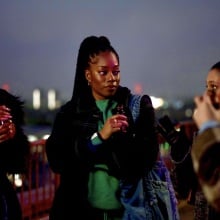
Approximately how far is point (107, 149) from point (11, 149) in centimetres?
93

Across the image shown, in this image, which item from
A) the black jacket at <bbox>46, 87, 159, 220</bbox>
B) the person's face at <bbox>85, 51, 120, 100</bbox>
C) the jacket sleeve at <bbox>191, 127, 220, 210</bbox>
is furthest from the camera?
the person's face at <bbox>85, 51, 120, 100</bbox>

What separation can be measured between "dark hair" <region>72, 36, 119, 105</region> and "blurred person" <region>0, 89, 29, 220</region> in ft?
1.71

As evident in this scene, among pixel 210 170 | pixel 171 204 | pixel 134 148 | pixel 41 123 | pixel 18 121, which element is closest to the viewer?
pixel 210 170

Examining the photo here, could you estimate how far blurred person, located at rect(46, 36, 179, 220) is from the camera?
2895 millimetres

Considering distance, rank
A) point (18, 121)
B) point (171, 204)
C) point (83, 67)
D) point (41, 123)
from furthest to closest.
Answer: point (41, 123)
point (18, 121)
point (83, 67)
point (171, 204)

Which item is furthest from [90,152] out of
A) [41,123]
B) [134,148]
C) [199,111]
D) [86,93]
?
Answer: [41,123]

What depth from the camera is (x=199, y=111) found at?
2.03 meters

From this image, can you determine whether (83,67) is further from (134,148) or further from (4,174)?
(4,174)

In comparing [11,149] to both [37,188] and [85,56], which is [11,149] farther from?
[37,188]

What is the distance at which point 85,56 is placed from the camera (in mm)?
3246

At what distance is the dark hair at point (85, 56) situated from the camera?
3.20 m

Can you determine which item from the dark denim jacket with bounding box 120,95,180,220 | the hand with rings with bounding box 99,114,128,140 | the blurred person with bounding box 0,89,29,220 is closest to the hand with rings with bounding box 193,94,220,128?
the hand with rings with bounding box 99,114,128,140

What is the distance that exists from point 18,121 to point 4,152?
28 centimetres

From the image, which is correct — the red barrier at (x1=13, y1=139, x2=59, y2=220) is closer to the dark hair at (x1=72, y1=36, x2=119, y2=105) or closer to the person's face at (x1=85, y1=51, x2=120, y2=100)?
the dark hair at (x1=72, y1=36, x2=119, y2=105)
